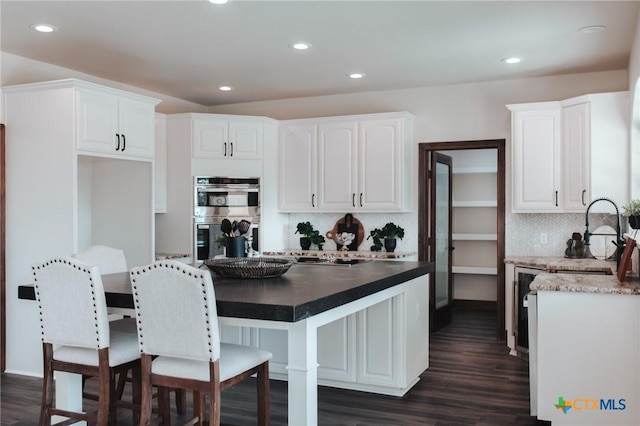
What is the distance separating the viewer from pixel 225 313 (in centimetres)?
253

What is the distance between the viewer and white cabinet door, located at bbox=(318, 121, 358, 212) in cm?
638

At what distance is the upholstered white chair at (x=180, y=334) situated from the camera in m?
2.51

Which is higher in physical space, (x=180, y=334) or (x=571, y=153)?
(x=571, y=153)

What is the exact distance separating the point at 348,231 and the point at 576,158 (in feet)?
8.25

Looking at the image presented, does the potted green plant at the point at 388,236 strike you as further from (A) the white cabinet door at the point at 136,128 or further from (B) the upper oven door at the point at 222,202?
(A) the white cabinet door at the point at 136,128

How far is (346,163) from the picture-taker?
21.0 ft

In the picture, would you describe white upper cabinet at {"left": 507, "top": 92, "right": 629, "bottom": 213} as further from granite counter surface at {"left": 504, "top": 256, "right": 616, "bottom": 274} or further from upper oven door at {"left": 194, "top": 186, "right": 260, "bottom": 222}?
upper oven door at {"left": 194, "top": 186, "right": 260, "bottom": 222}

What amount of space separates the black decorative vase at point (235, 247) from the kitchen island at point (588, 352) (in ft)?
5.67

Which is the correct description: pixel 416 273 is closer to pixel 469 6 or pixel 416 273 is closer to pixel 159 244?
pixel 469 6

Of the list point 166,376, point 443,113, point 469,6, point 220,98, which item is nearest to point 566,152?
point 443,113

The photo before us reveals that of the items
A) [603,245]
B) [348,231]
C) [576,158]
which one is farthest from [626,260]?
[348,231]

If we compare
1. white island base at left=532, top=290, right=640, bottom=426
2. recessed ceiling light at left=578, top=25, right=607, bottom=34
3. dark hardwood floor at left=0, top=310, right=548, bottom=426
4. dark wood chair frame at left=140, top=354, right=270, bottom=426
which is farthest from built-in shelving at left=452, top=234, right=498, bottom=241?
dark wood chair frame at left=140, top=354, right=270, bottom=426

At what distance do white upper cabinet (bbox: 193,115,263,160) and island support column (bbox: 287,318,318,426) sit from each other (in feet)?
13.0

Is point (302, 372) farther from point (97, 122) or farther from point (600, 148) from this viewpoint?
point (600, 148)
